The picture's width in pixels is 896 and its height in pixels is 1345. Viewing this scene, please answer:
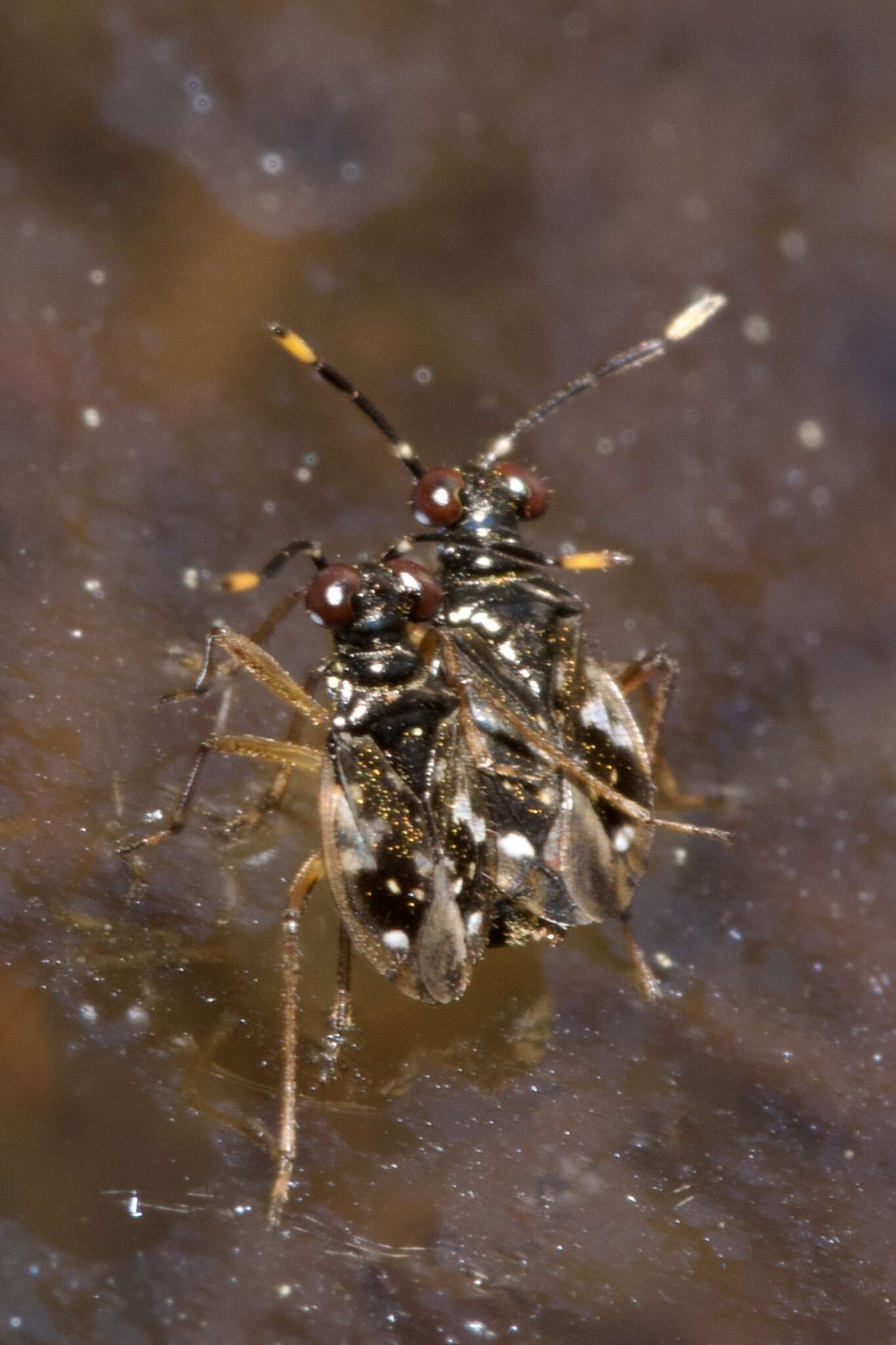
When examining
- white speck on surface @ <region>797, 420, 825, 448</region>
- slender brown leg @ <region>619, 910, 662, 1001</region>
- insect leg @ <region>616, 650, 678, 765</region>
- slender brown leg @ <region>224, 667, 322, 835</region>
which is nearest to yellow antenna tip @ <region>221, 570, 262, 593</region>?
slender brown leg @ <region>224, 667, 322, 835</region>

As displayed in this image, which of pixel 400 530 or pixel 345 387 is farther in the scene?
pixel 400 530

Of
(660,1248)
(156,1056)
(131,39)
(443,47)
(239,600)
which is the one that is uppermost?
(443,47)

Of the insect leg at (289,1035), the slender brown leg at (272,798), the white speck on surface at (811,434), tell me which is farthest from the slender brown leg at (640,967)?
the white speck on surface at (811,434)

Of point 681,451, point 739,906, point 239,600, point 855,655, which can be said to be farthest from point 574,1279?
point 681,451

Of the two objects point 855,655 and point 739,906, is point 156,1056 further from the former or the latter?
point 855,655

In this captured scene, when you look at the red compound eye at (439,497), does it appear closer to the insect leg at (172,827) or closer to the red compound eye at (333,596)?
the red compound eye at (333,596)

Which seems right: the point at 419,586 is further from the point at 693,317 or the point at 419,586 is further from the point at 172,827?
the point at 693,317

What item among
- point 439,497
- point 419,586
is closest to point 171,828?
point 419,586
